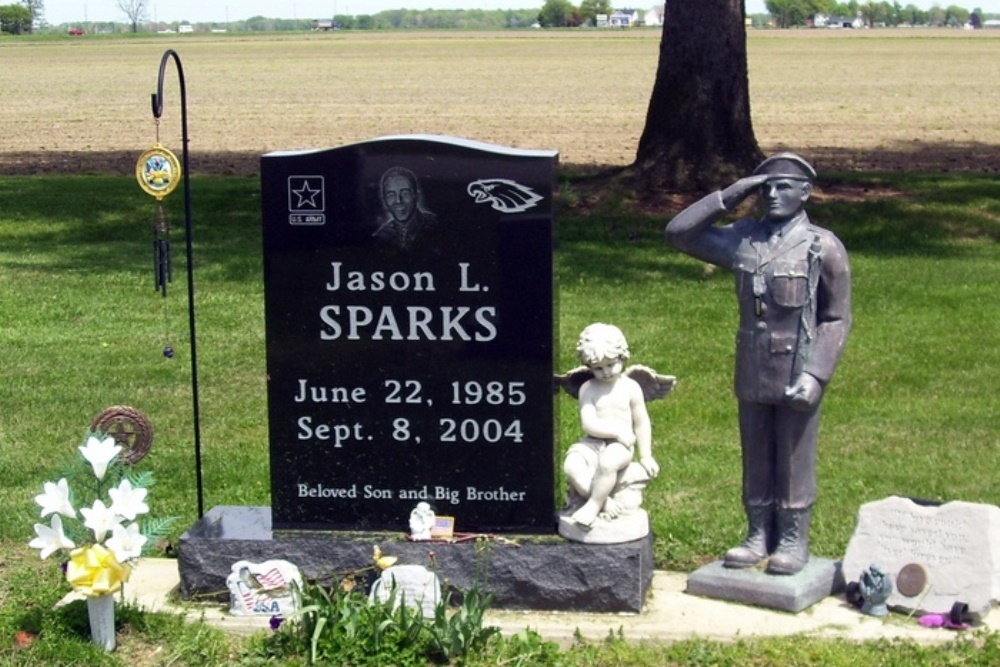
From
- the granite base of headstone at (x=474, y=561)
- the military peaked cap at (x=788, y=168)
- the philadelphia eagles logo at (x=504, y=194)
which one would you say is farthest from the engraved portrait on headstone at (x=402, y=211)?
the military peaked cap at (x=788, y=168)

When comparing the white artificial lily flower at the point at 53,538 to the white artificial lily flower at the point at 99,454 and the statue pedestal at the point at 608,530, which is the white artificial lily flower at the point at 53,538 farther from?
the statue pedestal at the point at 608,530

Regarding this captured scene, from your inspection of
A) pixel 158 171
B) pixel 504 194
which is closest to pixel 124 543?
pixel 504 194

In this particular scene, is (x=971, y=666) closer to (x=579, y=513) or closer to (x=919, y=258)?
(x=579, y=513)

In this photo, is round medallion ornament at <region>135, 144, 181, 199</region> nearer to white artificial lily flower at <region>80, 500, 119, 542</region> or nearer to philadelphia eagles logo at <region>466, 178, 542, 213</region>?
philadelphia eagles logo at <region>466, 178, 542, 213</region>

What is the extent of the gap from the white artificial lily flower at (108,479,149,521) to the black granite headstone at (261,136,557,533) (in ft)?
2.63

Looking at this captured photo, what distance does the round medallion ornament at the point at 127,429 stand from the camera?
7.06 meters

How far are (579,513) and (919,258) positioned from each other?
9.39 metres

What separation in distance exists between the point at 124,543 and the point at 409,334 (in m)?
1.38

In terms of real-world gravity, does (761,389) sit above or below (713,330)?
above

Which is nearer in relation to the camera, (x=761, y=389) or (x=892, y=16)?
(x=761, y=389)

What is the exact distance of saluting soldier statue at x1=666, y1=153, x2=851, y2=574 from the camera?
6.02 m

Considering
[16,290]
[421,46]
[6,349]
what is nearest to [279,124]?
[16,290]

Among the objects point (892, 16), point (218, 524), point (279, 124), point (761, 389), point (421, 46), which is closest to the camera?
point (761, 389)

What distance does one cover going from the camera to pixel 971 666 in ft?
18.7
